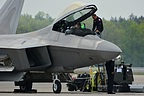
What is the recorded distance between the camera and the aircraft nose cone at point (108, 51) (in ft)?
55.1

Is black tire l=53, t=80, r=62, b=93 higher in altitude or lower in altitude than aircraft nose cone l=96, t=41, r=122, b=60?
lower

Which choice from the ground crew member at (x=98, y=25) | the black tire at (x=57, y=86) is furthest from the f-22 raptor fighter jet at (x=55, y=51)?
the ground crew member at (x=98, y=25)

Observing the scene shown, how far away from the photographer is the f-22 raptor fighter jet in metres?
17.4

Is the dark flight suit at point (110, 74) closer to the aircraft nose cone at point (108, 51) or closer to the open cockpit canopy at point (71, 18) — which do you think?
the aircraft nose cone at point (108, 51)

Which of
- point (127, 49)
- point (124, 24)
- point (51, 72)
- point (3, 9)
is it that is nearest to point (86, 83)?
point (51, 72)

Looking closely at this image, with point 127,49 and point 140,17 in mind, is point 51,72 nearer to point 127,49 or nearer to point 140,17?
point 127,49

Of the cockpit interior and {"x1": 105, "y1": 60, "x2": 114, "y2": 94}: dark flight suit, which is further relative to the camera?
the cockpit interior

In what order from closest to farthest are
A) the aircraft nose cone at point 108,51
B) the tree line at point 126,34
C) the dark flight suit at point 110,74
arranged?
the aircraft nose cone at point 108,51
the dark flight suit at point 110,74
the tree line at point 126,34

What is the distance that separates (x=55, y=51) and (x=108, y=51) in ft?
6.39

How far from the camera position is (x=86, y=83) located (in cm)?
1983

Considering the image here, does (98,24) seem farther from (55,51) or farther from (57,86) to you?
(57,86)

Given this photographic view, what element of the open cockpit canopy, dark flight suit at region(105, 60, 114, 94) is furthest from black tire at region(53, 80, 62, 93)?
the open cockpit canopy

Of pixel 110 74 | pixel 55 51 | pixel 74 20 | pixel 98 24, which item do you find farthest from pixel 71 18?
pixel 110 74

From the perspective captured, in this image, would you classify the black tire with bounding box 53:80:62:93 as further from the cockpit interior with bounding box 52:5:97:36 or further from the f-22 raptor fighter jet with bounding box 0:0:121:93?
the cockpit interior with bounding box 52:5:97:36
